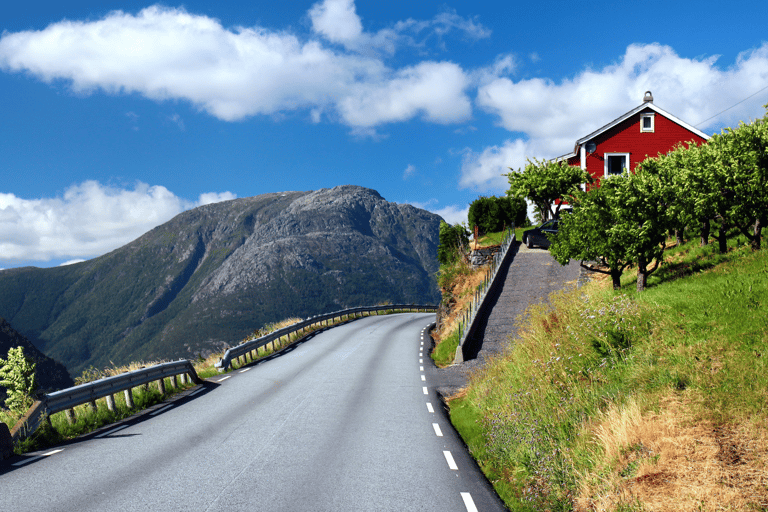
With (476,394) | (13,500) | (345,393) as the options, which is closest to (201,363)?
(345,393)

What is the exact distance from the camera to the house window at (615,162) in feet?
134

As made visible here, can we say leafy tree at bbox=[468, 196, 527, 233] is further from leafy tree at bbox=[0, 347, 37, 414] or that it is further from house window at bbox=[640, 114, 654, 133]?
leafy tree at bbox=[0, 347, 37, 414]

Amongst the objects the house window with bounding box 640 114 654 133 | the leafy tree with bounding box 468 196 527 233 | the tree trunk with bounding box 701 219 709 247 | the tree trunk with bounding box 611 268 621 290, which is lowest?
the tree trunk with bounding box 611 268 621 290

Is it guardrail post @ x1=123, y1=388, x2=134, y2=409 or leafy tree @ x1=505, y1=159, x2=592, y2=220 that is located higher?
leafy tree @ x1=505, y1=159, x2=592, y2=220

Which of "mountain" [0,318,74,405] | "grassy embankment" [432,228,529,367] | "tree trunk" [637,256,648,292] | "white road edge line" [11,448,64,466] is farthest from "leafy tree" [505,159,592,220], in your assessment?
"mountain" [0,318,74,405]

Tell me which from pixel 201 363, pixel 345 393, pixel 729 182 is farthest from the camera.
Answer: pixel 201 363

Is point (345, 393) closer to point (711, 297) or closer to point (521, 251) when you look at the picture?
point (711, 297)

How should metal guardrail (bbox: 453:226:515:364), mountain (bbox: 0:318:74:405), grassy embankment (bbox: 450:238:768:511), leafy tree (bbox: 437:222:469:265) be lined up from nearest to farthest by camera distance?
1. grassy embankment (bbox: 450:238:768:511)
2. metal guardrail (bbox: 453:226:515:364)
3. leafy tree (bbox: 437:222:469:265)
4. mountain (bbox: 0:318:74:405)

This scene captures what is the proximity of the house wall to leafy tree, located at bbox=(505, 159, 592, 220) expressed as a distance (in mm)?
1782

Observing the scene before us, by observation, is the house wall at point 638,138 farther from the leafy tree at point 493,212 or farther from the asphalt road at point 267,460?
the asphalt road at point 267,460

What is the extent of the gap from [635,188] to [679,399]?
40.4 ft

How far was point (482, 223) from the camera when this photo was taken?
164 ft

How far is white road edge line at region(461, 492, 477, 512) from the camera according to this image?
616 centimetres

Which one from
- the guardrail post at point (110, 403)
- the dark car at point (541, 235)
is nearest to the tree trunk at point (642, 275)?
the guardrail post at point (110, 403)
